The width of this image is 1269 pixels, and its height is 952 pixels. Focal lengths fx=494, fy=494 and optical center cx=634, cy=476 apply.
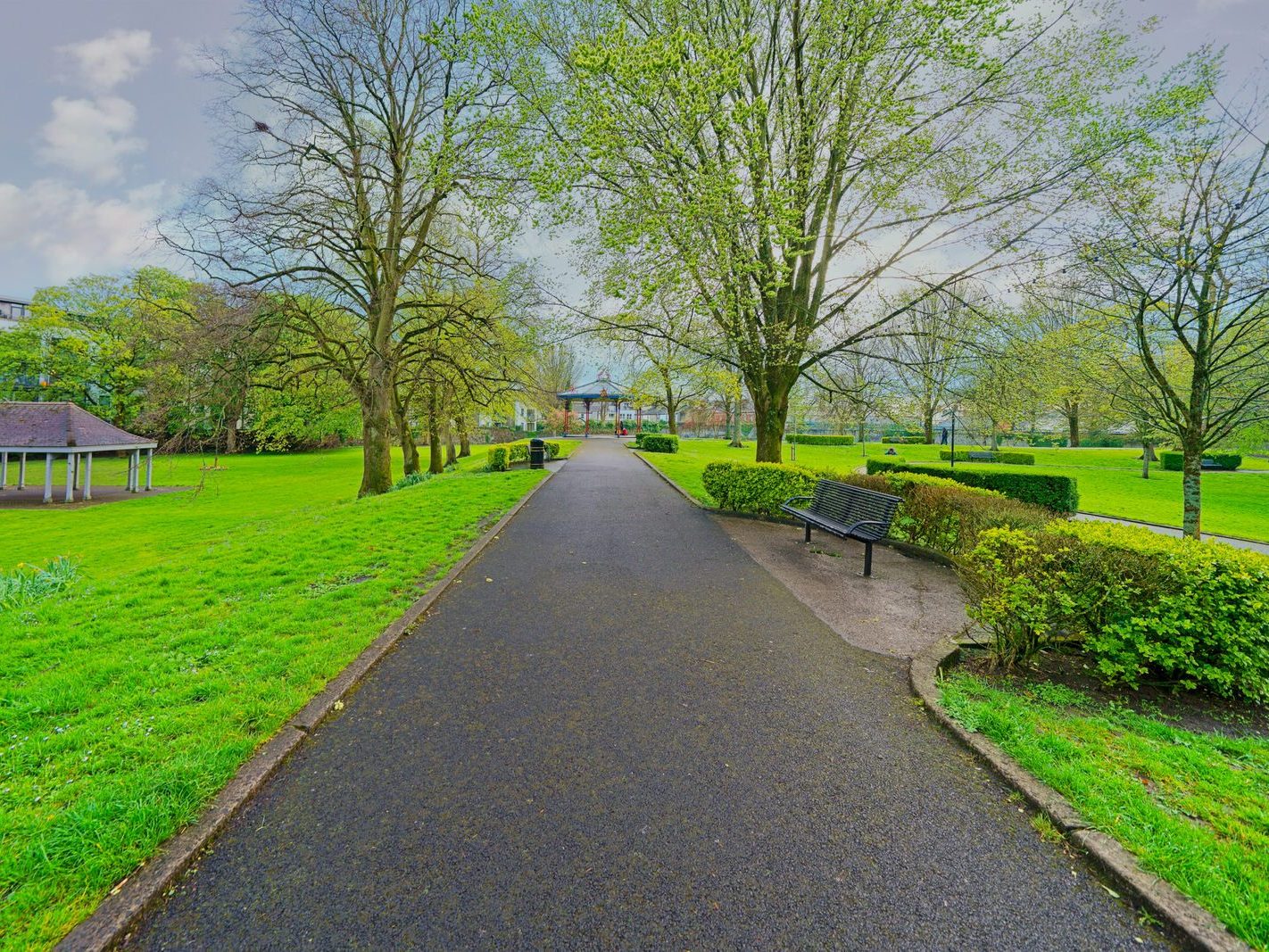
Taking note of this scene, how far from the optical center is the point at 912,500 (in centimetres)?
750

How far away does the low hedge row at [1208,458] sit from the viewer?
80.5 ft

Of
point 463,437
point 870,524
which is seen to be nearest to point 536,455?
point 463,437

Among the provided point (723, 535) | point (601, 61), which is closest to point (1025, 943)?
point (723, 535)

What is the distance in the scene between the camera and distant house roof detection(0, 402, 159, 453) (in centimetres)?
1678

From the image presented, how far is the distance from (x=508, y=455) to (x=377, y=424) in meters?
6.53

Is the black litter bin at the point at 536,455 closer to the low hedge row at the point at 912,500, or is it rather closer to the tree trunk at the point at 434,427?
the tree trunk at the point at 434,427

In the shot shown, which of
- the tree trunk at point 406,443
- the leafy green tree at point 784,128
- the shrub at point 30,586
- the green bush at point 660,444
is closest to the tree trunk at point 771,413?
the leafy green tree at point 784,128

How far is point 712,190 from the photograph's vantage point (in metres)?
7.41

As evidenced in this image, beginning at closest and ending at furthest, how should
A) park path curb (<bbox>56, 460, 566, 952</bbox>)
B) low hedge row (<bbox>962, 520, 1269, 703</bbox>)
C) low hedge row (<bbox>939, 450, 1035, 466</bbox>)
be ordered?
park path curb (<bbox>56, 460, 566, 952</bbox>) → low hedge row (<bbox>962, 520, 1269, 703</bbox>) → low hedge row (<bbox>939, 450, 1035, 466</bbox>)

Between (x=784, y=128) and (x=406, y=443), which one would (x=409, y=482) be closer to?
(x=406, y=443)

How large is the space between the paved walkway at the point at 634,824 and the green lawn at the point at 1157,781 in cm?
29

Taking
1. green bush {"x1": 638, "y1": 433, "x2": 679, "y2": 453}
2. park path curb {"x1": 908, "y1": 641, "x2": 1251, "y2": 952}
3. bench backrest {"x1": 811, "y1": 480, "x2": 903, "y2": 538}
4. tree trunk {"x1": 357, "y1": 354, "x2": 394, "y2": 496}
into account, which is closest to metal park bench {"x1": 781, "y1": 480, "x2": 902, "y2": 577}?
bench backrest {"x1": 811, "y1": 480, "x2": 903, "y2": 538}

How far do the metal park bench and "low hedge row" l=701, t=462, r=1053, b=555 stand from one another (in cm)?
54

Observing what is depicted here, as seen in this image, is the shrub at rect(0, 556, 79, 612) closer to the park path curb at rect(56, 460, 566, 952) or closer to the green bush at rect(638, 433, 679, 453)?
the park path curb at rect(56, 460, 566, 952)
